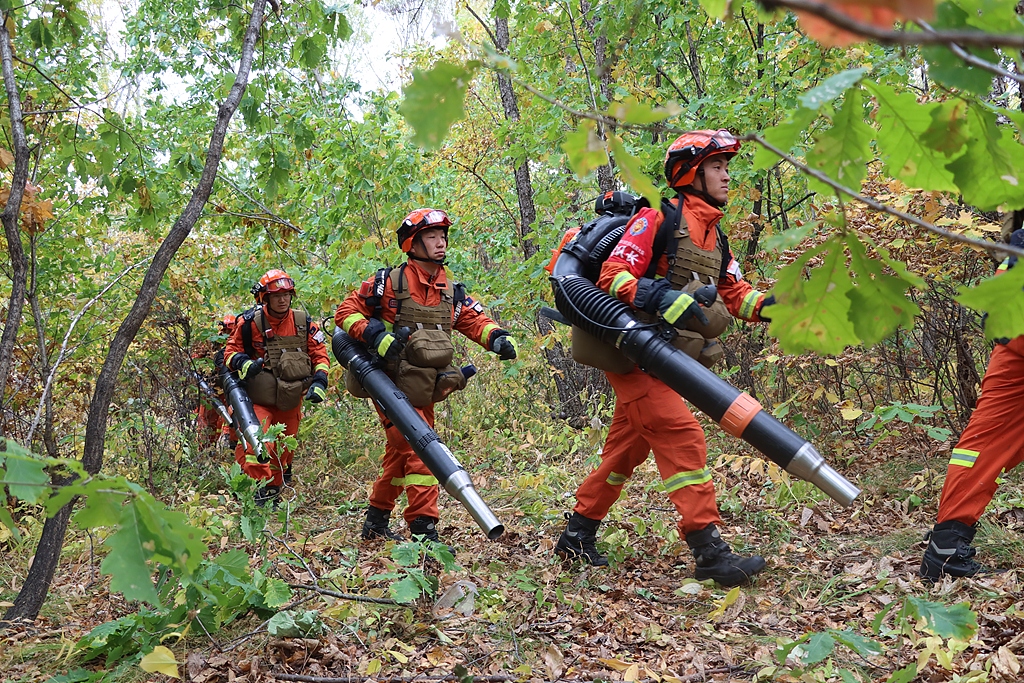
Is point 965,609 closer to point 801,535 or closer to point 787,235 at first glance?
point 787,235

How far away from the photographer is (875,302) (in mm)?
1250

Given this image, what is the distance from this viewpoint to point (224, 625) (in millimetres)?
3359

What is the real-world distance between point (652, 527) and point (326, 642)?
2.46 metres

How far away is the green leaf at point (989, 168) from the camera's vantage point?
4.23 feet

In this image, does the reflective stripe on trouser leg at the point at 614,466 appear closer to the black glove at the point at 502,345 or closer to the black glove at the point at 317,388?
the black glove at the point at 502,345

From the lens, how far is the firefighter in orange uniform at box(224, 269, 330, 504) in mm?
7262

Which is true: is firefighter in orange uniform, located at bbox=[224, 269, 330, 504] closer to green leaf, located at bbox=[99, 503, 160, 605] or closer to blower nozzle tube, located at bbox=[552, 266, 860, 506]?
blower nozzle tube, located at bbox=[552, 266, 860, 506]

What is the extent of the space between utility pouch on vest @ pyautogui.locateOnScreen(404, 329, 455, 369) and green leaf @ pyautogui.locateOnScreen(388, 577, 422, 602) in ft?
6.46

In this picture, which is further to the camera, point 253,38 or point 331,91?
point 331,91

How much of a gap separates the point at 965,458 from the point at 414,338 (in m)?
3.31

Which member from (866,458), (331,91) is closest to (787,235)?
(866,458)

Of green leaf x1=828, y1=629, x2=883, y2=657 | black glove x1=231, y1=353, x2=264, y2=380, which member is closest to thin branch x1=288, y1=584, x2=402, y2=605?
green leaf x1=828, y1=629, x2=883, y2=657

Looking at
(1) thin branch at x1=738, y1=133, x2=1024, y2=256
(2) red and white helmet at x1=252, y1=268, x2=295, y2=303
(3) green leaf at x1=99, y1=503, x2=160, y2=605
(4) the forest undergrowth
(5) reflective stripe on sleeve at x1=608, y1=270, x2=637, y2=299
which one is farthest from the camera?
(2) red and white helmet at x1=252, y1=268, x2=295, y2=303

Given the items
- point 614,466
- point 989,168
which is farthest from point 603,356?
point 989,168
